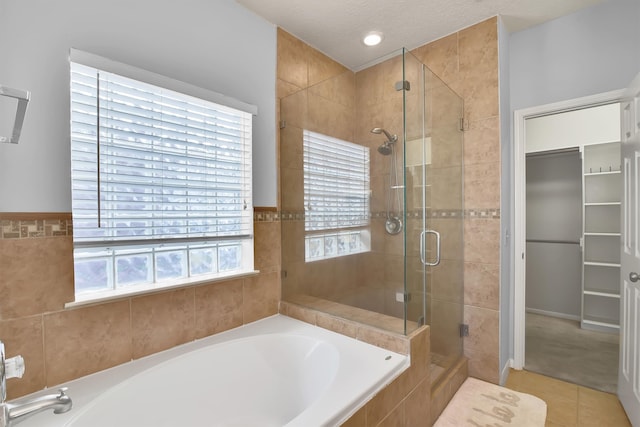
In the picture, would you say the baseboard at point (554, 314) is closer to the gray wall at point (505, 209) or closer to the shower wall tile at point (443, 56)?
the gray wall at point (505, 209)

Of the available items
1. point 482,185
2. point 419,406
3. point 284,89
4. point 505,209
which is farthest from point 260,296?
point 505,209

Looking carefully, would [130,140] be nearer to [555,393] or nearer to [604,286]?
[555,393]

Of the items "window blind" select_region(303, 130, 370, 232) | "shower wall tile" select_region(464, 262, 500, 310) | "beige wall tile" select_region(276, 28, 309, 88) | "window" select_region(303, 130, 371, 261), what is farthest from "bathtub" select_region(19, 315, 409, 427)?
"beige wall tile" select_region(276, 28, 309, 88)

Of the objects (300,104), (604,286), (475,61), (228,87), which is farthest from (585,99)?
(228,87)

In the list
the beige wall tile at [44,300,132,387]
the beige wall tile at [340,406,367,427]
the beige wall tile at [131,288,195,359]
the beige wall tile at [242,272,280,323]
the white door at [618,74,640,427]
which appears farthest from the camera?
the beige wall tile at [242,272,280,323]

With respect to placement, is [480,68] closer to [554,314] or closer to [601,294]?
[601,294]

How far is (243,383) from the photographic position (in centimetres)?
164

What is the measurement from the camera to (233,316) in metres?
1.89

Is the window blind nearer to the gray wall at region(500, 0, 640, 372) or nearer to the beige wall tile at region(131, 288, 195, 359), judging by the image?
the beige wall tile at region(131, 288, 195, 359)

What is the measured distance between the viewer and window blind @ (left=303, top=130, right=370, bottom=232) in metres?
2.02

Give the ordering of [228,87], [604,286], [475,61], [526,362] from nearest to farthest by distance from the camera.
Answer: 1. [228,87]
2. [475,61]
3. [526,362]
4. [604,286]

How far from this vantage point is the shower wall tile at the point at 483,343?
223 cm

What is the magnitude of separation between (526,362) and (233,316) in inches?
98.0

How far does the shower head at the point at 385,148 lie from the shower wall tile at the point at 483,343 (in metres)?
1.45
